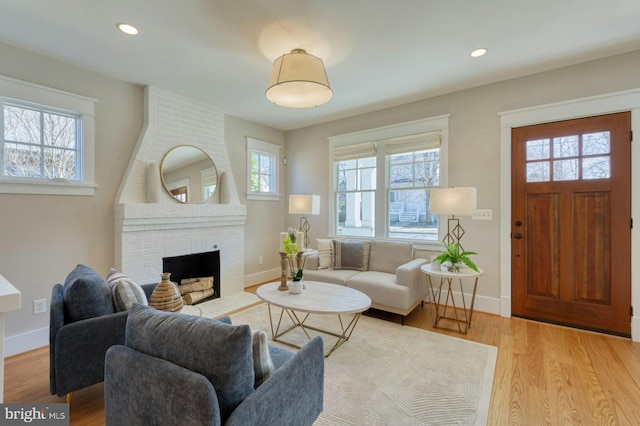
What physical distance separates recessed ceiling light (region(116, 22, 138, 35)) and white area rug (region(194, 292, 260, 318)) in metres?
2.88

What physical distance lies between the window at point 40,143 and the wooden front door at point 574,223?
4762 millimetres

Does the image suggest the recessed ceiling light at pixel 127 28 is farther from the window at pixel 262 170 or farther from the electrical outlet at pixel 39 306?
the electrical outlet at pixel 39 306

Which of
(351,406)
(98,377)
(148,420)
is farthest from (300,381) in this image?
(98,377)

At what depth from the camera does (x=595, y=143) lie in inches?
113

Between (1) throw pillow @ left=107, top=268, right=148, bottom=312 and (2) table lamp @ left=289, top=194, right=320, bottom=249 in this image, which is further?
(2) table lamp @ left=289, top=194, right=320, bottom=249

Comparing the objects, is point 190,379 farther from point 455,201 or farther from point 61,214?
point 61,214

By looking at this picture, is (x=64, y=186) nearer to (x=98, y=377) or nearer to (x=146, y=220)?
(x=146, y=220)

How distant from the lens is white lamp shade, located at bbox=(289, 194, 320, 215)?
4.12 m

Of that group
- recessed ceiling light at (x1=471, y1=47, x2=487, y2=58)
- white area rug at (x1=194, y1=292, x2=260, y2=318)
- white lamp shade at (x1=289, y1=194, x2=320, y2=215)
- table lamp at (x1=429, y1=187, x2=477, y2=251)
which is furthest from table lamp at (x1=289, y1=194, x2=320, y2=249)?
recessed ceiling light at (x1=471, y1=47, x2=487, y2=58)

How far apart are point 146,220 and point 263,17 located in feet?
8.20

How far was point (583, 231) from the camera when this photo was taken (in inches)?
115

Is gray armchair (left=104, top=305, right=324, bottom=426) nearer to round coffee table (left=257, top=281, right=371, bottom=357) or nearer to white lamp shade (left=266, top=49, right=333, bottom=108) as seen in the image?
round coffee table (left=257, top=281, right=371, bottom=357)

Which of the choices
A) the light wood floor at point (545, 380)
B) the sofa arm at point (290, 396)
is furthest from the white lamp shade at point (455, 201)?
the sofa arm at point (290, 396)

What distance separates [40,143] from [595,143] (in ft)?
17.9
